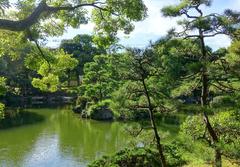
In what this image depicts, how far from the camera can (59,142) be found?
1983 cm

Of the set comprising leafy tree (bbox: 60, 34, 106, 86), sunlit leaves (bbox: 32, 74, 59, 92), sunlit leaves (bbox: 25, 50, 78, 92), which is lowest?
sunlit leaves (bbox: 32, 74, 59, 92)

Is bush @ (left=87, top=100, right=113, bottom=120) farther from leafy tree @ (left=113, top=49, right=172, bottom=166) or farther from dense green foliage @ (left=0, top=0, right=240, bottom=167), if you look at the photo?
leafy tree @ (left=113, top=49, right=172, bottom=166)

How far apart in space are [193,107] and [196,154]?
1119mm

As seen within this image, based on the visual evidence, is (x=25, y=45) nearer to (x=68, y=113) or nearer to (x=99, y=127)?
(x=99, y=127)

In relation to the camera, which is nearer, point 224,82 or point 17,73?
point 224,82

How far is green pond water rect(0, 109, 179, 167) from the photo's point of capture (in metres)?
16.2

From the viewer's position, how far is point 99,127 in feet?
80.0

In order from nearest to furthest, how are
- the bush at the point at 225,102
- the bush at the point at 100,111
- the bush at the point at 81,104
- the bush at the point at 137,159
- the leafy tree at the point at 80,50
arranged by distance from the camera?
the bush at the point at 225,102, the bush at the point at 137,159, the bush at the point at 100,111, the bush at the point at 81,104, the leafy tree at the point at 80,50

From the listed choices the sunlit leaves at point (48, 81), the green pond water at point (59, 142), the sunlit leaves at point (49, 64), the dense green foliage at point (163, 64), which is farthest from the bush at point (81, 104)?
the sunlit leaves at point (49, 64)

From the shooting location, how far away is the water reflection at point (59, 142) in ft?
53.3

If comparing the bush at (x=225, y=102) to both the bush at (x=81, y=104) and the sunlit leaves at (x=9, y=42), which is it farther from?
the bush at (x=81, y=104)

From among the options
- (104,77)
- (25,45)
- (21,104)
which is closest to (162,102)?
(25,45)

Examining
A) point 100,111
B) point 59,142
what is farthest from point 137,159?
point 100,111

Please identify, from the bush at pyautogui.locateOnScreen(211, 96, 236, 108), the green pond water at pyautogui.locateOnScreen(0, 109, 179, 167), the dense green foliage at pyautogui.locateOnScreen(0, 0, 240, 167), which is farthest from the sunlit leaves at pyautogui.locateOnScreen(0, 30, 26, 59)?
the green pond water at pyautogui.locateOnScreen(0, 109, 179, 167)
